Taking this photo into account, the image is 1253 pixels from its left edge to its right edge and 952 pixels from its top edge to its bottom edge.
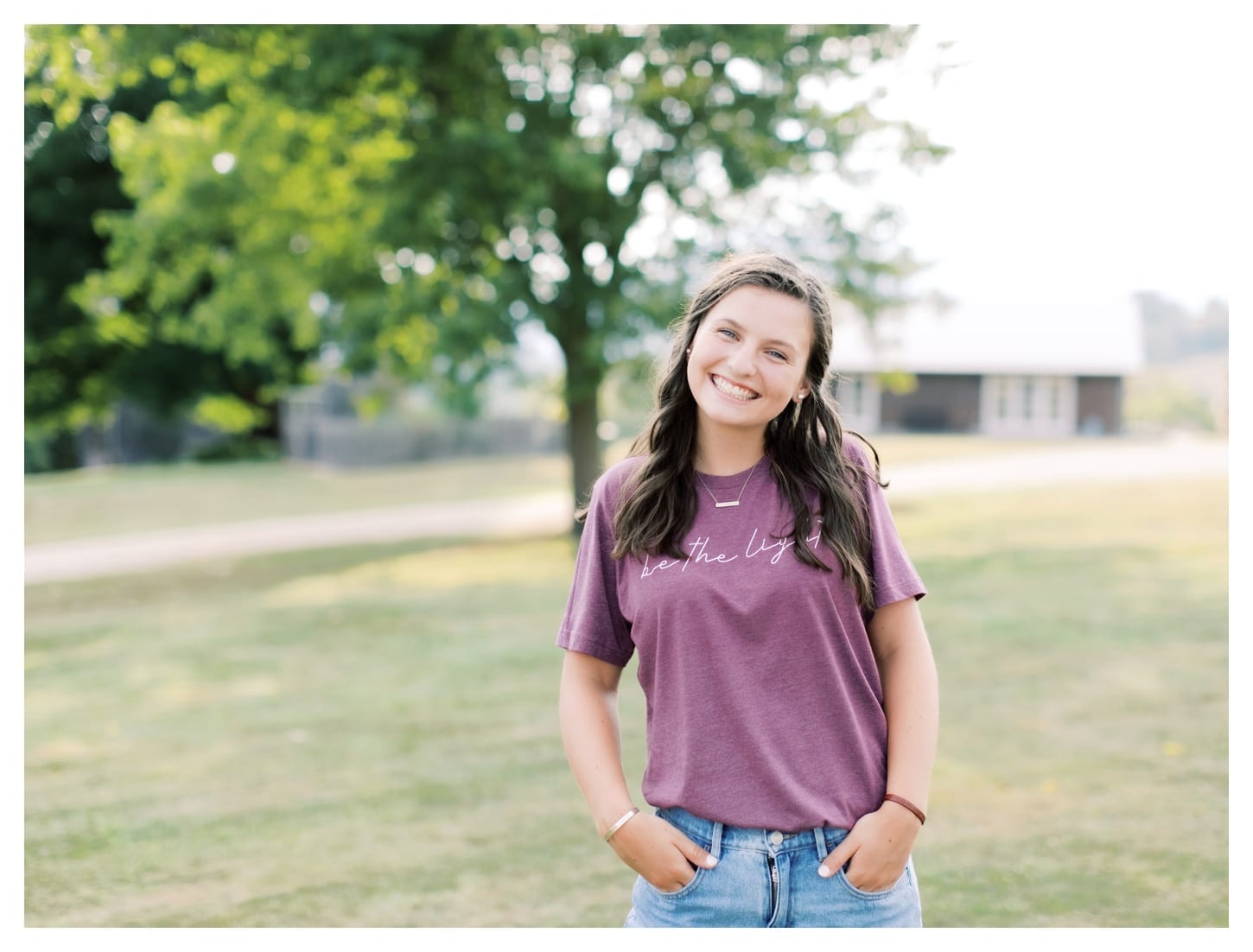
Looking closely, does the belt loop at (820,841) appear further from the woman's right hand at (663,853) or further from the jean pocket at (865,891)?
the woman's right hand at (663,853)

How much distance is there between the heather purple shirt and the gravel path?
42.7 feet

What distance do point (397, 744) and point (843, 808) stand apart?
4.92 metres

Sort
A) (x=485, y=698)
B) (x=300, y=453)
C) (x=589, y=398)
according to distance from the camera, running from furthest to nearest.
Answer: (x=300, y=453), (x=589, y=398), (x=485, y=698)

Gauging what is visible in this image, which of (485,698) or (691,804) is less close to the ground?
(691,804)

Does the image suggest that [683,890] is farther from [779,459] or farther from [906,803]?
[779,459]

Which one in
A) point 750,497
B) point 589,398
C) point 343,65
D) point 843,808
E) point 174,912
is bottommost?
point 174,912

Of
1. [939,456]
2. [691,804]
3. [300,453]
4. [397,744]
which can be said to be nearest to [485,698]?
[397,744]

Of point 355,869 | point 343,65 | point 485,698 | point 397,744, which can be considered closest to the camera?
point 355,869

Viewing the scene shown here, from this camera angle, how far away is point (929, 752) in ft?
7.14

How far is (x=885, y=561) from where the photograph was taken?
2166 millimetres

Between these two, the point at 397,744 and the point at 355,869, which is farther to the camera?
the point at 397,744

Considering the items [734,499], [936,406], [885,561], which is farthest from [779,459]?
[936,406]

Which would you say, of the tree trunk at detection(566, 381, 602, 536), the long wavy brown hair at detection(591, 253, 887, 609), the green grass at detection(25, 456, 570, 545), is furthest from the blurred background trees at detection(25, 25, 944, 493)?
the long wavy brown hair at detection(591, 253, 887, 609)
